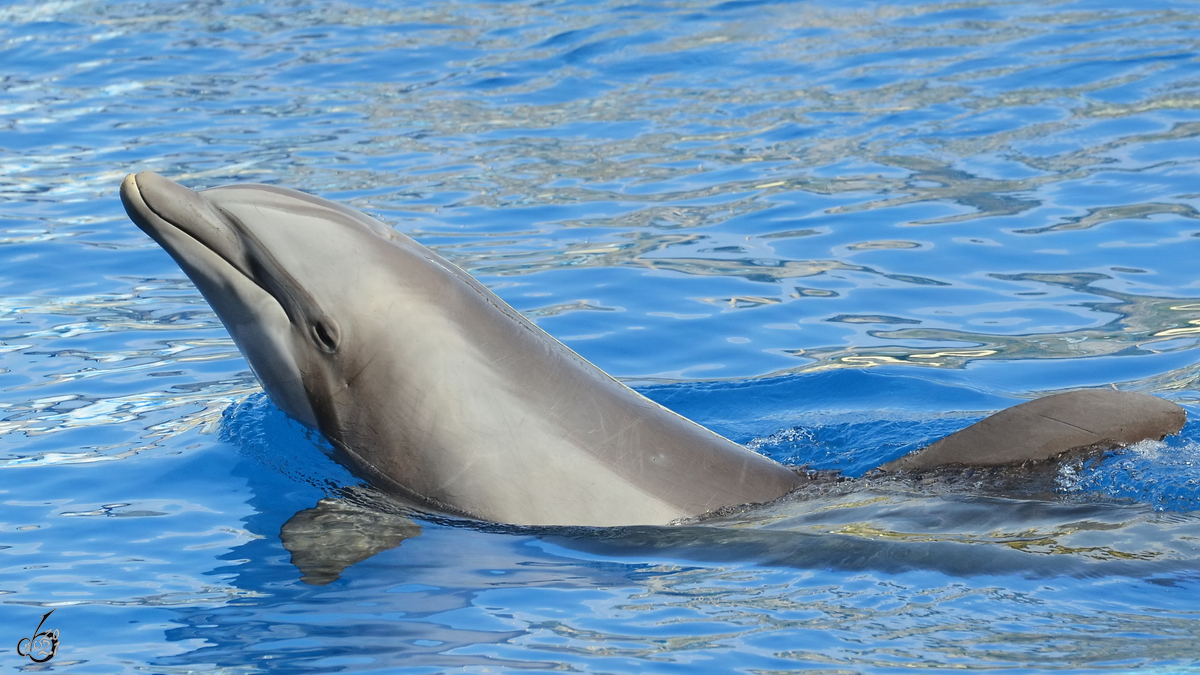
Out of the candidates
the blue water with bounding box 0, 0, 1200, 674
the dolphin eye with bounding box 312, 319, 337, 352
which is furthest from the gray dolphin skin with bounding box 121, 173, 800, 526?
the blue water with bounding box 0, 0, 1200, 674

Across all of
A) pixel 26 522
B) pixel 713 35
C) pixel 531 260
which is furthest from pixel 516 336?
pixel 713 35

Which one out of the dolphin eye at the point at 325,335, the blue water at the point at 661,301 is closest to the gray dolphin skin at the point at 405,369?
the dolphin eye at the point at 325,335

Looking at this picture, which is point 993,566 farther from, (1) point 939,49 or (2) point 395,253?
(1) point 939,49

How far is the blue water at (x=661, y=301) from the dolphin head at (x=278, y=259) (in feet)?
1.64

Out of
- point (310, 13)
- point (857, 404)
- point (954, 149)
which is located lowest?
point (857, 404)

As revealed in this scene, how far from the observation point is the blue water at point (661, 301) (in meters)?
4.78

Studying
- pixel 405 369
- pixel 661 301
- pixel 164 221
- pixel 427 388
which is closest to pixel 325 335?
pixel 405 369

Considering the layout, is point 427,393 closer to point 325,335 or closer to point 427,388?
point 427,388

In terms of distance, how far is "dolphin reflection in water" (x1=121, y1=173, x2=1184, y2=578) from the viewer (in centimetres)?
533

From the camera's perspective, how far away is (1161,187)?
1099 cm

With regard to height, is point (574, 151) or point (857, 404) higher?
point (574, 151)

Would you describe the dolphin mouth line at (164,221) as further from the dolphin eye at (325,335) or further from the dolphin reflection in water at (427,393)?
the dolphin eye at (325,335)

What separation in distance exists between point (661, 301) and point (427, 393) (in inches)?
169

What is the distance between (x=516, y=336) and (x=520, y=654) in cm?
143
